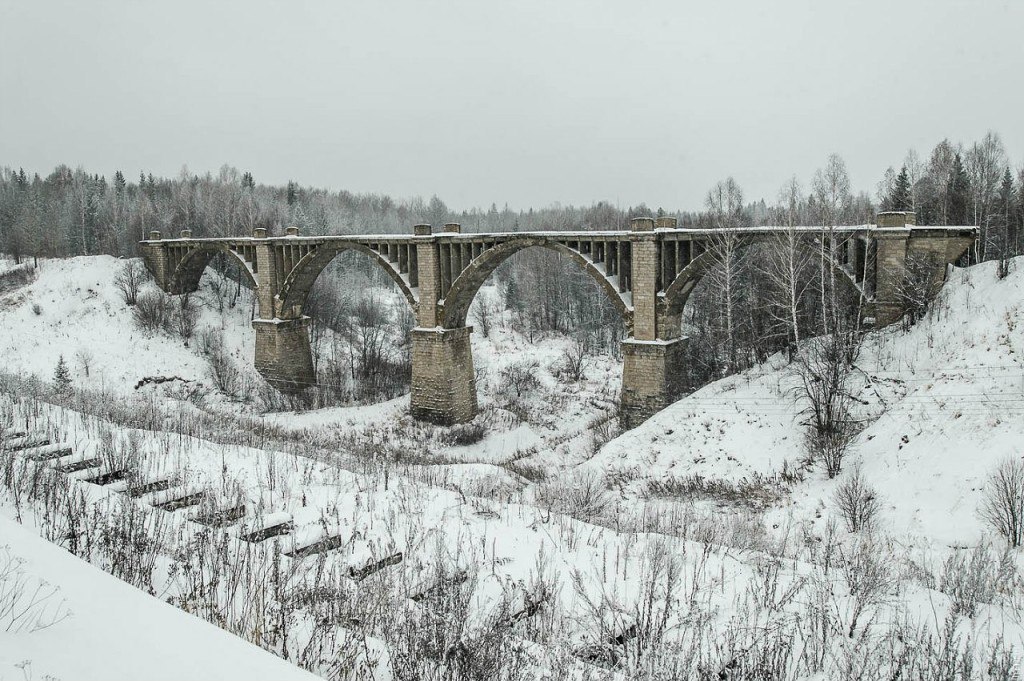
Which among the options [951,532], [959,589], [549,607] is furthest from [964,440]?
[549,607]

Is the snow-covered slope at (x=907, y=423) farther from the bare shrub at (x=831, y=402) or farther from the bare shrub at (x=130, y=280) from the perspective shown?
the bare shrub at (x=130, y=280)

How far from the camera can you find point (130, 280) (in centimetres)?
3541

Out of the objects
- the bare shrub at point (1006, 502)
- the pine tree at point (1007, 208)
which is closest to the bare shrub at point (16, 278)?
the bare shrub at point (1006, 502)

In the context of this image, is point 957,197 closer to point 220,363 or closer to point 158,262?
point 220,363

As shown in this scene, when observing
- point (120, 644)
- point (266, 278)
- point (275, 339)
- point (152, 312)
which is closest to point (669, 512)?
point (120, 644)

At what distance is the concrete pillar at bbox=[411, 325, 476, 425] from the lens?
26.2 meters

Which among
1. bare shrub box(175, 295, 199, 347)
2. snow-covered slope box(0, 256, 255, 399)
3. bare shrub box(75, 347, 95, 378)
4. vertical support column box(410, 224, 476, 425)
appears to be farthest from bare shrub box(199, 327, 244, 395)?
Result: vertical support column box(410, 224, 476, 425)

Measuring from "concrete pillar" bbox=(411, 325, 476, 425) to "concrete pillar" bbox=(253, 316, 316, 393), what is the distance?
27.2ft

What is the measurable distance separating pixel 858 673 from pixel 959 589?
212 centimetres

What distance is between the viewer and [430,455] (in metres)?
23.9

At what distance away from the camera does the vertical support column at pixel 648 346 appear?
21.1 meters

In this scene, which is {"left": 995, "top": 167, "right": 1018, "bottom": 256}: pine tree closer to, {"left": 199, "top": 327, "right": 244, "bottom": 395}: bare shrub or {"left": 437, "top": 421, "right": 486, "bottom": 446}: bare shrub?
{"left": 437, "top": 421, "right": 486, "bottom": 446}: bare shrub

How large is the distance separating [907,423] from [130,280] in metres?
35.5

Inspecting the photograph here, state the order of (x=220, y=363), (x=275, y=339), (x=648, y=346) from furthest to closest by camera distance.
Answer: (x=220, y=363), (x=275, y=339), (x=648, y=346)
